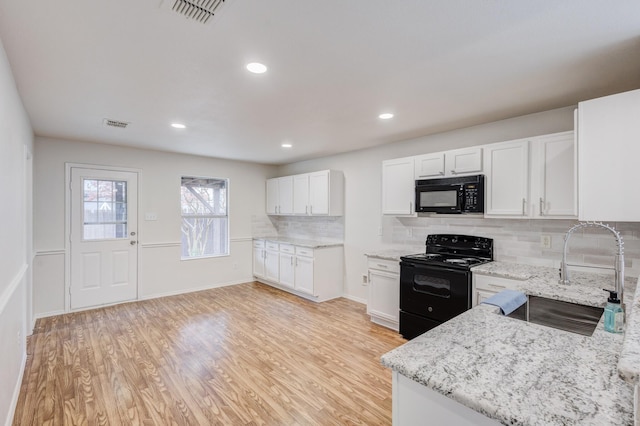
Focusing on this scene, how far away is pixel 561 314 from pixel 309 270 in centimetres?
330

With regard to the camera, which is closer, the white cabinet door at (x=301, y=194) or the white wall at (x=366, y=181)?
the white wall at (x=366, y=181)

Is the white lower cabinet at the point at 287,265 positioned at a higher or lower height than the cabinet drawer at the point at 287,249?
lower

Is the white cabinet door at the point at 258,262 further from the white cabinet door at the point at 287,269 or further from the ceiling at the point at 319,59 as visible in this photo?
the ceiling at the point at 319,59

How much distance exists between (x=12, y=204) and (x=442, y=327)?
9.77 ft

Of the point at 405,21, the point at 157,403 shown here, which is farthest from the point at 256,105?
the point at 157,403

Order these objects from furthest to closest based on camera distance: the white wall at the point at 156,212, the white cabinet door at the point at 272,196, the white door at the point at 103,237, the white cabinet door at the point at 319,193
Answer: the white cabinet door at the point at 272,196 → the white cabinet door at the point at 319,193 → the white door at the point at 103,237 → the white wall at the point at 156,212

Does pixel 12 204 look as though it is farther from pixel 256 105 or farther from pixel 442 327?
pixel 442 327

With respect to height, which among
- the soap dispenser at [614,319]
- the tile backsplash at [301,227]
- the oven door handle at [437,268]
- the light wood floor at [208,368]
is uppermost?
the tile backsplash at [301,227]

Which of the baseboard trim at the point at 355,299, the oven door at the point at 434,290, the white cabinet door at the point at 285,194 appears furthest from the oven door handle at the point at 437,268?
the white cabinet door at the point at 285,194

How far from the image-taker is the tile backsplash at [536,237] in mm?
2607

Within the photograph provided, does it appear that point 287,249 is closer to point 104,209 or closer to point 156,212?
point 156,212

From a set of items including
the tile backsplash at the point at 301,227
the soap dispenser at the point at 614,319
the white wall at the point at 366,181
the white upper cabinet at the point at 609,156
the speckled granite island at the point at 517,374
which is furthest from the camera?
the tile backsplash at the point at 301,227

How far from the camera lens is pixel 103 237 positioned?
4621mm

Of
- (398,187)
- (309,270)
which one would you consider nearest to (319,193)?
(309,270)
